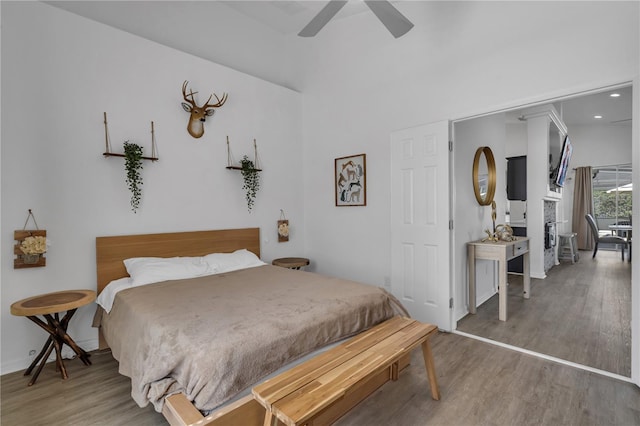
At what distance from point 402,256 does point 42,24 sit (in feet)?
12.9

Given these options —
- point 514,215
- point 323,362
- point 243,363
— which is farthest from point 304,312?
point 514,215

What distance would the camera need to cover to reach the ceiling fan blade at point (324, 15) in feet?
7.75

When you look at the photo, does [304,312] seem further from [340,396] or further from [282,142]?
[282,142]

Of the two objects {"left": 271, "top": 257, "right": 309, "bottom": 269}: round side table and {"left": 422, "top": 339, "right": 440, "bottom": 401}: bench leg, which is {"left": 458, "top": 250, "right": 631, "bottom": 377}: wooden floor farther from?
{"left": 271, "top": 257, "right": 309, "bottom": 269}: round side table

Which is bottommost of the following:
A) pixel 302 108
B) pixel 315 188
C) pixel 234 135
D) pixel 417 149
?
pixel 315 188

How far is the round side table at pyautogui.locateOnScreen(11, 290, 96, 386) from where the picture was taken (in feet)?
7.34

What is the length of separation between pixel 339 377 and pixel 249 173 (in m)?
2.88

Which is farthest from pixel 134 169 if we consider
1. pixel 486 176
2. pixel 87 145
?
pixel 486 176

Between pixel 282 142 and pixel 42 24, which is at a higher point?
pixel 42 24

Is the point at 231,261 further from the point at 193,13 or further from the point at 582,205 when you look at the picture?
the point at 582,205

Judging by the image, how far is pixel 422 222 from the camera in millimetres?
3389

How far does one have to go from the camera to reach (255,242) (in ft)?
13.4

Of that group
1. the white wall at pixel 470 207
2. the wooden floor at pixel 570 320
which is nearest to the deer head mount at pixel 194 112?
the white wall at pixel 470 207

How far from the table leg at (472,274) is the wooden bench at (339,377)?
1733 millimetres
